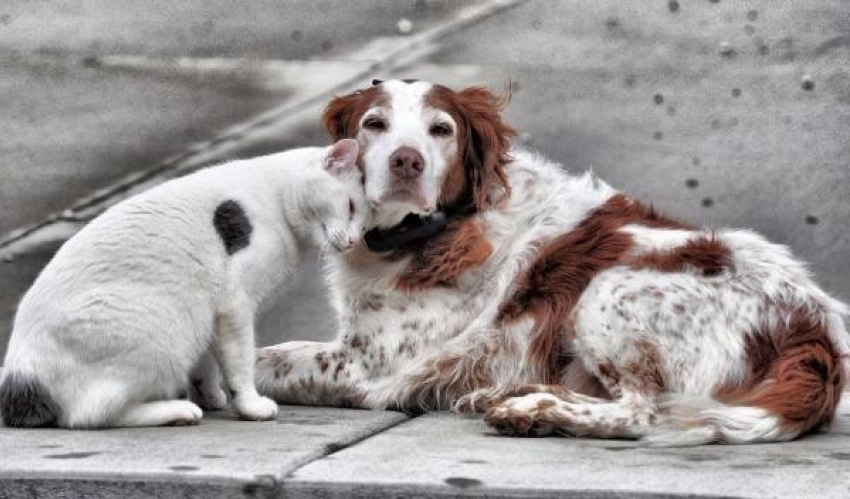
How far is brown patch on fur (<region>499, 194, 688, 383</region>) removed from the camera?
4.06m

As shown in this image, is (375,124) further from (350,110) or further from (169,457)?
(169,457)

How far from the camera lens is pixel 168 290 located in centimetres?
354

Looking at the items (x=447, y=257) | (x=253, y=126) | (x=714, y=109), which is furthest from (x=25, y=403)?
(x=714, y=109)

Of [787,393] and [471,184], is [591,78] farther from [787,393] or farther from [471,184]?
[787,393]

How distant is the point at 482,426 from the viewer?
12.7 ft

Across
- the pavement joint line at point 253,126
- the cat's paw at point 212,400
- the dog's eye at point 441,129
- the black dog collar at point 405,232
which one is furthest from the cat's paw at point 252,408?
the pavement joint line at point 253,126

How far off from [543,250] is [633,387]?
1.96 feet

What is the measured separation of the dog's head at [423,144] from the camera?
4129 millimetres

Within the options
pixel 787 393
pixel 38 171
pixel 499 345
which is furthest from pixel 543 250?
pixel 38 171

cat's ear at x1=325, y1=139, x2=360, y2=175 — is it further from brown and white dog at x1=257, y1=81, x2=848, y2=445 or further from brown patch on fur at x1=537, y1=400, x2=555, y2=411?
brown patch on fur at x1=537, y1=400, x2=555, y2=411

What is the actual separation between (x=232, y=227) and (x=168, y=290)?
0.26 m

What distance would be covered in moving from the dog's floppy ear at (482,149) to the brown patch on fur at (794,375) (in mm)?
1004

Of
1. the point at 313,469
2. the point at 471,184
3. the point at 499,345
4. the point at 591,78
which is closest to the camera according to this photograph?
the point at 313,469

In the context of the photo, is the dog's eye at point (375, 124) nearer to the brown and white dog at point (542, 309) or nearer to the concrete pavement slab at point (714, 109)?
the brown and white dog at point (542, 309)
